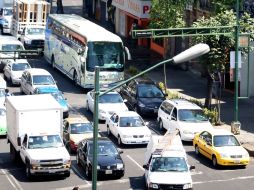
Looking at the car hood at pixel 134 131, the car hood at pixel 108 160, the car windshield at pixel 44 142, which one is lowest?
the car hood at pixel 108 160

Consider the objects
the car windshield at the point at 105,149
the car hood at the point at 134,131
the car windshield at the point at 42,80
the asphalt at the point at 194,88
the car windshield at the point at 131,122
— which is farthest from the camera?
the car windshield at the point at 42,80

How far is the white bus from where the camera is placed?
52.8 meters

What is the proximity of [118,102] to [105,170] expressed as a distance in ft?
41.0

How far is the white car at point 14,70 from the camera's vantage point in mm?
55688

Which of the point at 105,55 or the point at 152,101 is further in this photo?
the point at 105,55

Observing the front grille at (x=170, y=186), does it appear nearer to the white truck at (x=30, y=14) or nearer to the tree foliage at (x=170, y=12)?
the tree foliage at (x=170, y=12)

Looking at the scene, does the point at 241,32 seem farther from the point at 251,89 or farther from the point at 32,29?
the point at 32,29

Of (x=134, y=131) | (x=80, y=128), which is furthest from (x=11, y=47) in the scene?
(x=134, y=131)

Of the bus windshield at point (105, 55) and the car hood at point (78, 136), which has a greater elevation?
the bus windshield at point (105, 55)

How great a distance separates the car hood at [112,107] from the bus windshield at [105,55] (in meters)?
7.13

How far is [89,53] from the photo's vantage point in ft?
173

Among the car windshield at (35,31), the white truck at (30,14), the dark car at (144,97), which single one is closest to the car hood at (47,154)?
the dark car at (144,97)

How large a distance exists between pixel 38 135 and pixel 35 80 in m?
15.7

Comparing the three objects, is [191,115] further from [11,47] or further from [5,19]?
[5,19]
